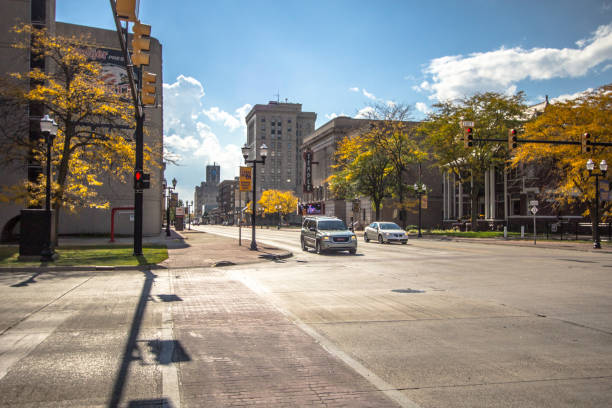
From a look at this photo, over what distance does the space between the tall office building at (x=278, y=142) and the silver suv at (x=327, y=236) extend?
139 m

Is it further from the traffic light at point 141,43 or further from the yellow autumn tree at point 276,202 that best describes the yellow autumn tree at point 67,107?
the yellow autumn tree at point 276,202

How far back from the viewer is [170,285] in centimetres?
1194

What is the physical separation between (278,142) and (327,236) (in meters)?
147

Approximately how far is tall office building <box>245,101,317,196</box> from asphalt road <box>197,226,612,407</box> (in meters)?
152

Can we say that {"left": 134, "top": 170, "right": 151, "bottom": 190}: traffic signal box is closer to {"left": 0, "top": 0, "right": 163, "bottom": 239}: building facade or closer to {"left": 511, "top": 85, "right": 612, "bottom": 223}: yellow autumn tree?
{"left": 0, "top": 0, "right": 163, "bottom": 239}: building facade

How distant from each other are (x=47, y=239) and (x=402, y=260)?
13.4m

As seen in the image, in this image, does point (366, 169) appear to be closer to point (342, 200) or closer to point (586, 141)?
point (586, 141)

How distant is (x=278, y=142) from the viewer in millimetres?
167500

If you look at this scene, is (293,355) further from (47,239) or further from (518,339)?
(47,239)

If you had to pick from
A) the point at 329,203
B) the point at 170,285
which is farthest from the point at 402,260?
the point at 329,203

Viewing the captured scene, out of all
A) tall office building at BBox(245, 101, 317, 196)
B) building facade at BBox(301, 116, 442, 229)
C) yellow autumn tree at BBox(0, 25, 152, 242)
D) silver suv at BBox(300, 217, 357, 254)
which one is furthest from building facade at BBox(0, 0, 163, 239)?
tall office building at BBox(245, 101, 317, 196)

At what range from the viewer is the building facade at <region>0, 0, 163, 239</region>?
30031mm

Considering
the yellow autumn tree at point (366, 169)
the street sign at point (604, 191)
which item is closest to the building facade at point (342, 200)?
the yellow autumn tree at point (366, 169)

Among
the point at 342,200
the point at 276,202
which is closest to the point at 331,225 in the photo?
the point at 342,200
